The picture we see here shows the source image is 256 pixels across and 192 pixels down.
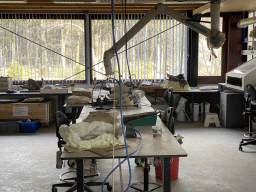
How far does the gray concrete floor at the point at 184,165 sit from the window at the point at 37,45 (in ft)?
5.63

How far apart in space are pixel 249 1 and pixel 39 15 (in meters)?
4.06

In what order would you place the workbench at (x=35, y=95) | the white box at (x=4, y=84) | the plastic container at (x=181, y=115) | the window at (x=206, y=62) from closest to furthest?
the workbench at (x=35, y=95) < the white box at (x=4, y=84) < the plastic container at (x=181, y=115) < the window at (x=206, y=62)

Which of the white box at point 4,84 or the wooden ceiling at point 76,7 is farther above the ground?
the wooden ceiling at point 76,7

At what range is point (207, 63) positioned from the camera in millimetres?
7258

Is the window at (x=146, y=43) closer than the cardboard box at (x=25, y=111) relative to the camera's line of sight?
No

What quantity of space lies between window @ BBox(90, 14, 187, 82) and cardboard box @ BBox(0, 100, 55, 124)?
1440mm

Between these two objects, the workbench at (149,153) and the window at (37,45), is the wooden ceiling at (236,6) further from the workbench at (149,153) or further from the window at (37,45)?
the workbench at (149,153)

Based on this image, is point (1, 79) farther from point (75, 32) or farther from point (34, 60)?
point (75, 32)

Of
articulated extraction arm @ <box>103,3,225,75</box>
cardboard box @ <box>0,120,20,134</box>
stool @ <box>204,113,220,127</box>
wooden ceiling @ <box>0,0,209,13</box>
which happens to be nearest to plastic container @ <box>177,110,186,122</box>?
stool @ <box>204,113,220,127</box>

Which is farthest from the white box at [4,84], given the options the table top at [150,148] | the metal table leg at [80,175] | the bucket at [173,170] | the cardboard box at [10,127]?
the metal table leg at [80,175]

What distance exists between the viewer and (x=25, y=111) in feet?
20.5

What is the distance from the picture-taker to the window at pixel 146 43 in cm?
705

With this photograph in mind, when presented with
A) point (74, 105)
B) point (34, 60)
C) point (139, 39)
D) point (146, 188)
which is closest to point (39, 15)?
point (34, 60)

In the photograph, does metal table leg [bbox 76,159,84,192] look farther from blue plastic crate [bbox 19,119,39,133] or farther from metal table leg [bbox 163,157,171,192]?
blue plastic crate [bbox 19,119,39,133]
